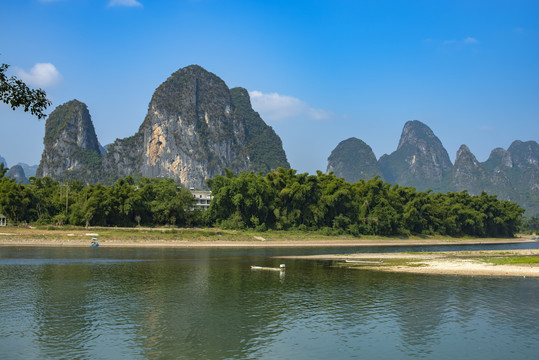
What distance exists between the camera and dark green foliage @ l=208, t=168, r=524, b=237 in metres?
74.8

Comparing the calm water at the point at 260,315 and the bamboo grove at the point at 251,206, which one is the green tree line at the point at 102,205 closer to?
the bamboo grove at the point at 251,206

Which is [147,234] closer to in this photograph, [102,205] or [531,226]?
[102,205]

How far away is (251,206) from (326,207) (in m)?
14.5

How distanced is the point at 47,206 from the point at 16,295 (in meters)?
52.2

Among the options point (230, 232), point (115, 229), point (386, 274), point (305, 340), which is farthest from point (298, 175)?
point (305, 340)

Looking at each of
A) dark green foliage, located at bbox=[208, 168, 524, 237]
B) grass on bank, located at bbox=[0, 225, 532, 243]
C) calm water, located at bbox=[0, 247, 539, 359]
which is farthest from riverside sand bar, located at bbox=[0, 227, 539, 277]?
calm water, located at bbox=[0, 247, 539, 359]

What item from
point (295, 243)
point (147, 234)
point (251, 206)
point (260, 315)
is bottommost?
point (260, 315)

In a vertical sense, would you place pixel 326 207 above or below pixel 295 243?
above

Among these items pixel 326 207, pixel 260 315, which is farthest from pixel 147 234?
pixel 260 315

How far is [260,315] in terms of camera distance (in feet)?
64.1

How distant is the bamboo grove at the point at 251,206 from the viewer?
67.1 meters

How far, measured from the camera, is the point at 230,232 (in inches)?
2731

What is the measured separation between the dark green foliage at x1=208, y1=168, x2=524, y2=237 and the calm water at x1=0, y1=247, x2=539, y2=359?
139 ft

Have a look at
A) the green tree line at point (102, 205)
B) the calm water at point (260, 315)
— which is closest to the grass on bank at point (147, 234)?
the green tree line at point (102, 205)
